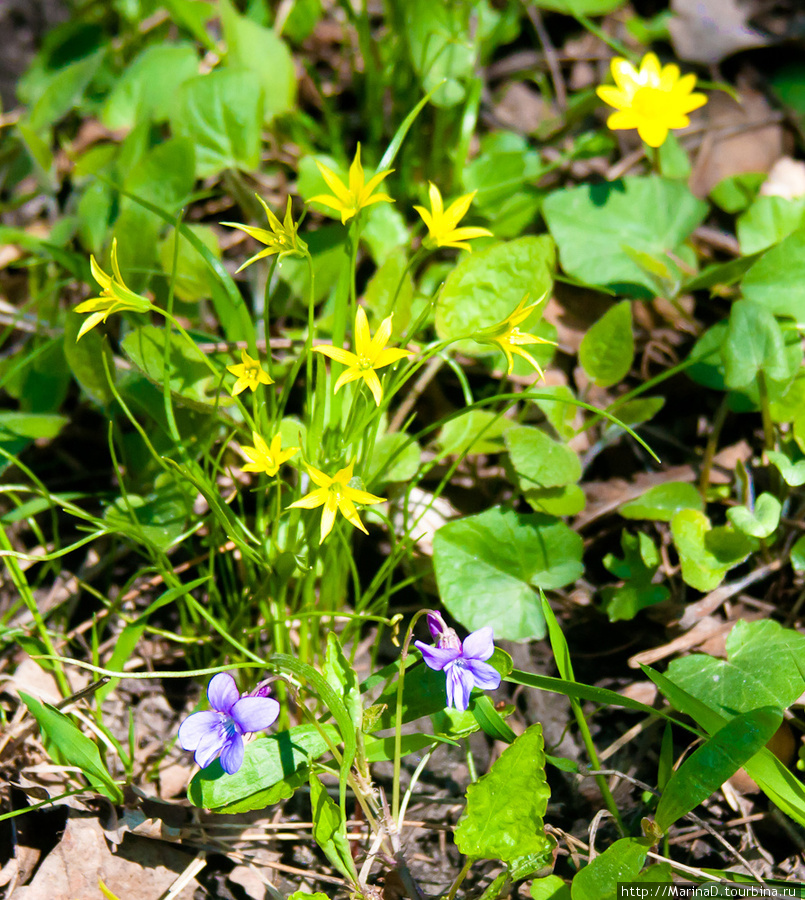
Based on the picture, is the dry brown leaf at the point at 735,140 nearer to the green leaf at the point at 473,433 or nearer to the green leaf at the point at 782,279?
the green leaf at the point at 782,279

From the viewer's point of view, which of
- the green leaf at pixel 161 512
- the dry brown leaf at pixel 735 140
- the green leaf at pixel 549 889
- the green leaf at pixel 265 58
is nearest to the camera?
the green leaf at pixel 549 889

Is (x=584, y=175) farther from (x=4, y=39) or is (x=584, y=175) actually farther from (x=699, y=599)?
(x=4, y=39)

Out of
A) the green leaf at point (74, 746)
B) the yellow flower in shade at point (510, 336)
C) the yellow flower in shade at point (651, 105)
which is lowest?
the green leaf at point (74, 746)

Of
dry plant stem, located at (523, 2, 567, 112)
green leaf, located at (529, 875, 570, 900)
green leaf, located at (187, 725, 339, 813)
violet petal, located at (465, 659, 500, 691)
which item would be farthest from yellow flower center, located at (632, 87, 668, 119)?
green leaf, located at (529, 875, 570, 900)

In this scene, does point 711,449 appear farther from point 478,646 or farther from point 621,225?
point 478,646

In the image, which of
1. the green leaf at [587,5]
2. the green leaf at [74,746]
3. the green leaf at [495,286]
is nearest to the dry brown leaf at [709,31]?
the green leaf at [587,5]

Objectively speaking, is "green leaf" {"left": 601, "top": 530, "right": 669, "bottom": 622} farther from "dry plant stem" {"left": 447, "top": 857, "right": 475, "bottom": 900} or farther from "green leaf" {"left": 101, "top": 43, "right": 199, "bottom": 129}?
"green leaf" {"left": 101, "top": 43, "right": 199, "bottom": 129}

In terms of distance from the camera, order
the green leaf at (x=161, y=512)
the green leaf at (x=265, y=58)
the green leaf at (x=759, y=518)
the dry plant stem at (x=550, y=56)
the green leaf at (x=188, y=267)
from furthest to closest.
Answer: the dry plant stem at (x=550, y=56), the green leaf at (x=265, y=58), the green leaf at (x=188, y=267), the green leaf at (x=161, y=512), the green leaf at (x=759, y=518)
